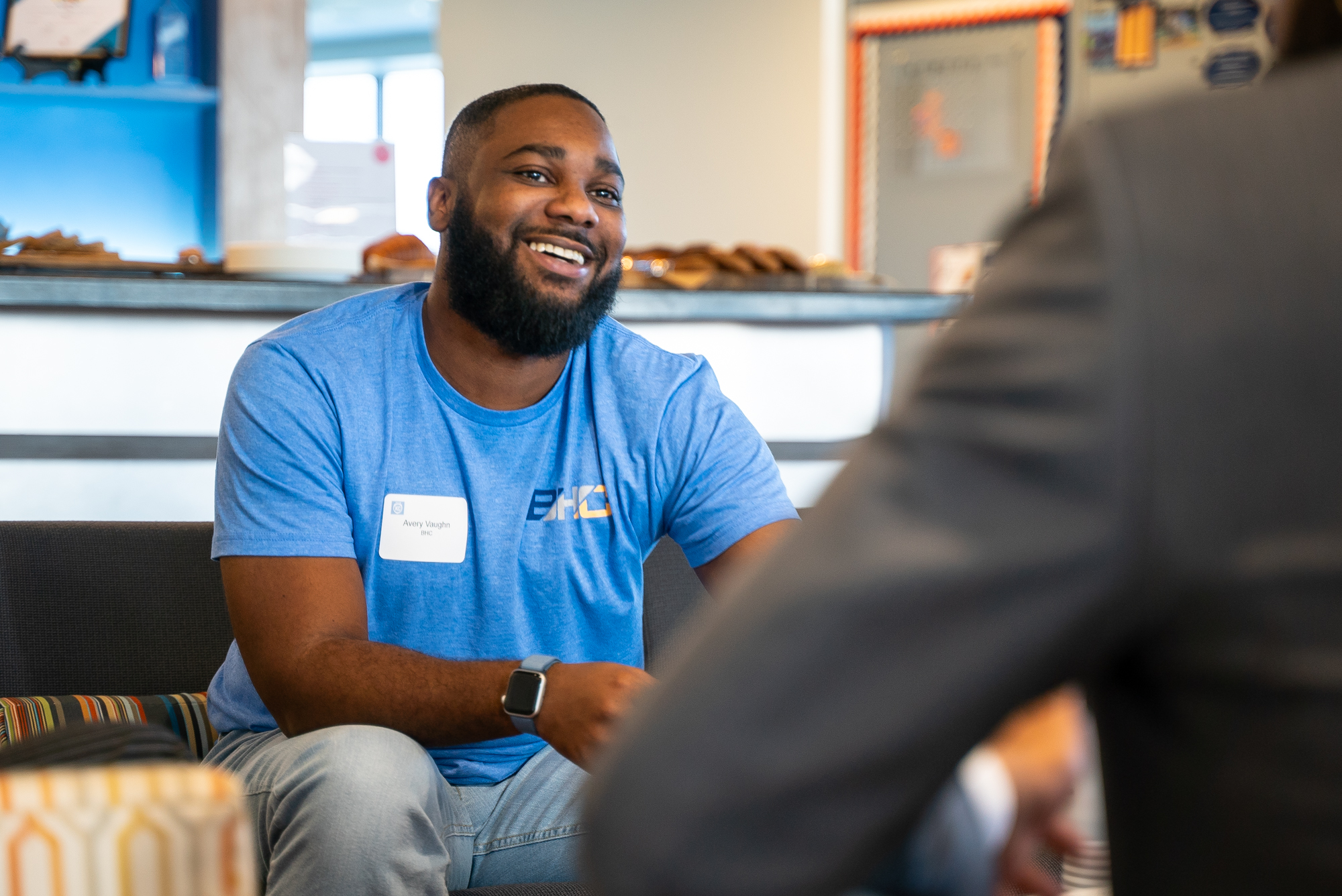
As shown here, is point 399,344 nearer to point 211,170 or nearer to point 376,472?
point 376,472

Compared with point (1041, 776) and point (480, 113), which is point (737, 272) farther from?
point (1041, 776)

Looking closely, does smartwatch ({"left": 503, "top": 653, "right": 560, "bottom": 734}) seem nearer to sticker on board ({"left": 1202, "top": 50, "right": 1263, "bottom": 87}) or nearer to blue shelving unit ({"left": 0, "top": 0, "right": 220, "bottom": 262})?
blue shelving unit ({"left": 0, "top": 0, "right": 220, "bottom": 262})

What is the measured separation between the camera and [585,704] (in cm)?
108

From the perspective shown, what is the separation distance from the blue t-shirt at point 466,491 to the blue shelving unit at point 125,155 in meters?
3.67

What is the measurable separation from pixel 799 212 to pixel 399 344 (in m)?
3.39

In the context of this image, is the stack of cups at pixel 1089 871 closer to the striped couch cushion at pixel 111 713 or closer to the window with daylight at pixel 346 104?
the striped couch cushion at pixel 111 713

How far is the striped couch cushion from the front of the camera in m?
1.43

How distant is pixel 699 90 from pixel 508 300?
338 cm

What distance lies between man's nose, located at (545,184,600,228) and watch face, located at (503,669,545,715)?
76cm

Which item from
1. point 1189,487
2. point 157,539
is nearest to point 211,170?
point 157,539

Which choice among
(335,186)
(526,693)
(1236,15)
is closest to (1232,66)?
(1236,15)

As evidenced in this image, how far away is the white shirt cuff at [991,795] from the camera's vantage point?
472 mm

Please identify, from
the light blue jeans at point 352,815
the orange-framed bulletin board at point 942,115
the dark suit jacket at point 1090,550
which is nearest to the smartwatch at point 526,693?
the light blue jeans at point 352,815

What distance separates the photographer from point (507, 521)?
141cm
